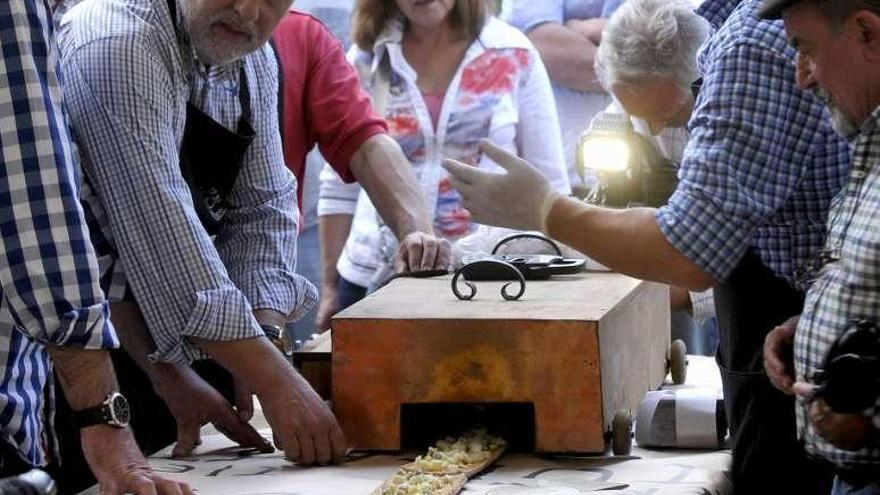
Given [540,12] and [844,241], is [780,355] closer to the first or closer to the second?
[844,241]

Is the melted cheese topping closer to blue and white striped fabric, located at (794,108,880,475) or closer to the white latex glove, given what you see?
the white latex glove

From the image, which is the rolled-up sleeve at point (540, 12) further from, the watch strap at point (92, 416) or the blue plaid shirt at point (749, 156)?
the watch strap at point (92, 416)

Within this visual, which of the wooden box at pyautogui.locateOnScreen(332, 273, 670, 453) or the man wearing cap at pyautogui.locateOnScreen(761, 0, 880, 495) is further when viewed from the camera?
the wooden box at pyautogui.locateOnScreen(332, 273, 670, 453)

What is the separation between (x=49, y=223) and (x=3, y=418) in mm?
251

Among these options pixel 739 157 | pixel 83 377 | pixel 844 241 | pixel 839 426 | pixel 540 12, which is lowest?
pixel 839 426

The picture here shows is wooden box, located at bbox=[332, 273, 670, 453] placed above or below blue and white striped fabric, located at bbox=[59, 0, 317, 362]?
below

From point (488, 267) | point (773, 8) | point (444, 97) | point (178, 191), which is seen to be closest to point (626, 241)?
point (773, 8)

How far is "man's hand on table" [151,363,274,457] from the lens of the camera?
2.70m

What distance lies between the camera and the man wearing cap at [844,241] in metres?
2.07

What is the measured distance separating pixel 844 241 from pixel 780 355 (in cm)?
27

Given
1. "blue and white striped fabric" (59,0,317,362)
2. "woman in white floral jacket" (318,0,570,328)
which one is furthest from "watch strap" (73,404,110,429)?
"woman in white floral jacket" (318,0,570,328)

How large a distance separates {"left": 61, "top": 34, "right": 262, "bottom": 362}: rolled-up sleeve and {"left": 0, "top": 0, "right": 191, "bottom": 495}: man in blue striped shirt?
0.47 metres

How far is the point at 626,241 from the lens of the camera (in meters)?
2.43

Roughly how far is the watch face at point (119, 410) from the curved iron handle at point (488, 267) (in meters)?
0.77
